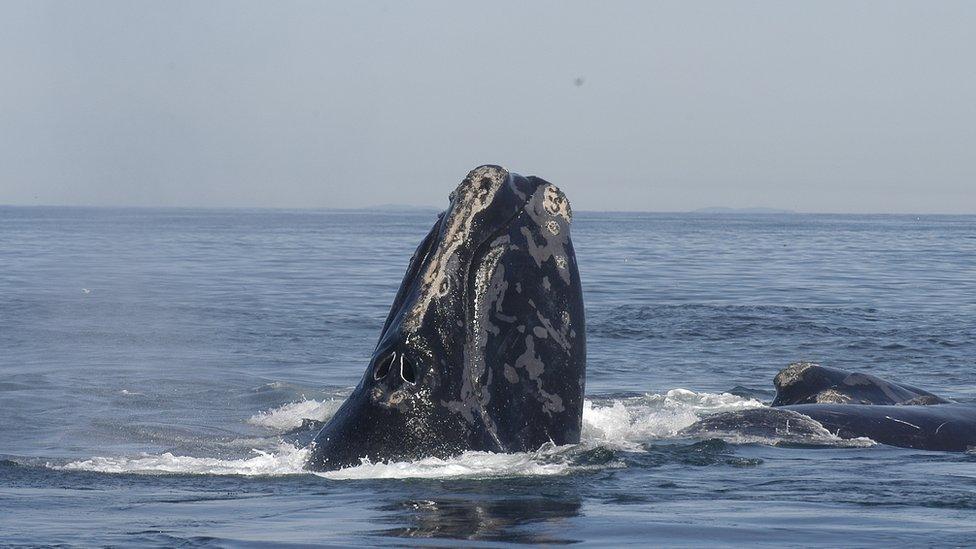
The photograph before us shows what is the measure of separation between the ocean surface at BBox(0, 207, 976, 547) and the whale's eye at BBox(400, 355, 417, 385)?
42cm

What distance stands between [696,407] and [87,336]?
9.69 m

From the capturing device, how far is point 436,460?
7.12m

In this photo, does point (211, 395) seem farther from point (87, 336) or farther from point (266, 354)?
point (87, 336)

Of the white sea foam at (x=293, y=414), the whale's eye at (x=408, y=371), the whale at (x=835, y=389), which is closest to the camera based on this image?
→ the whale's eye at (x=408, y=371)

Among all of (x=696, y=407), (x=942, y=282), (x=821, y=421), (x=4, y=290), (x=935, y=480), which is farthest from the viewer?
(x=942, y=282)

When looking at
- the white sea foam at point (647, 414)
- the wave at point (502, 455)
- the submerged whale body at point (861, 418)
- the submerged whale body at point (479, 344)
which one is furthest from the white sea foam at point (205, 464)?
the submerged whale body at point (861, 418)

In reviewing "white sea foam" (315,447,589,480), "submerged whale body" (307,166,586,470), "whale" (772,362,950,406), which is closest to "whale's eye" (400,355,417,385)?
"submerged whale body" (307,166,586,470)

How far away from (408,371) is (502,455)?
64 centimetres

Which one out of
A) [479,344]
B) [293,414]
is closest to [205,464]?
[479,344]

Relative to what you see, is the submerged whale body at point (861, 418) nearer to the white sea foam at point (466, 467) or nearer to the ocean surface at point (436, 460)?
the ocean surface at point (436, 460)

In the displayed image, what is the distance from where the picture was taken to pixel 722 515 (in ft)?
23.2

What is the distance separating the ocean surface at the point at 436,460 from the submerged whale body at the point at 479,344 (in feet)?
0.49

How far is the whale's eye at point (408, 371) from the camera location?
7078 millimetres

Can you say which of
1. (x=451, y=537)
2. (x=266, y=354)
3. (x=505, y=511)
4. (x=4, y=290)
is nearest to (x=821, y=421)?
(x=505, y=511)
